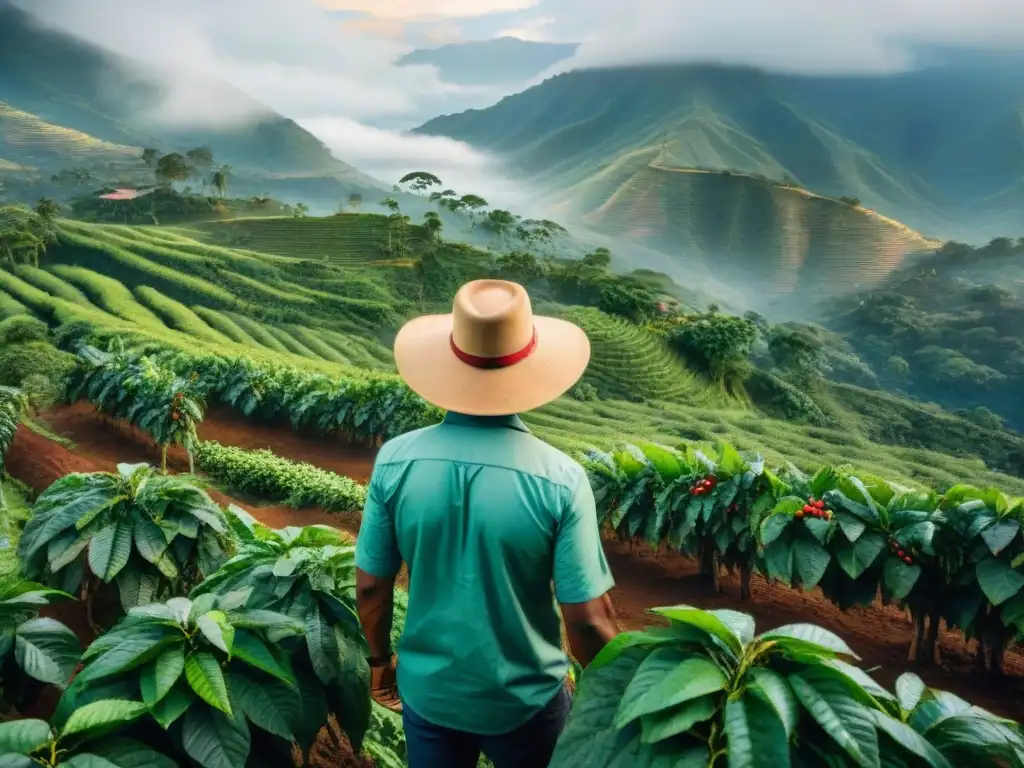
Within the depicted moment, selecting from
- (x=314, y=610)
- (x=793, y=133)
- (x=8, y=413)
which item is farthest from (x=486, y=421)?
(x=793, y=133)

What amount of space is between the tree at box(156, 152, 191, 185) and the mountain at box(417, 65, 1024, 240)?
399 cm

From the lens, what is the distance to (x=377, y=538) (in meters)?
1.31

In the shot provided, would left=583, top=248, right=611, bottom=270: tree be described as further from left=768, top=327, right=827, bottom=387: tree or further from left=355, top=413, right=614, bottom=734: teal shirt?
left=355, top=413, right=614, bottom=734: teal shirt

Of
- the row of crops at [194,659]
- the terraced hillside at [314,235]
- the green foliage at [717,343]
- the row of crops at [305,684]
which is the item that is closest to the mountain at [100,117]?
the terraced hillside at [314,235]

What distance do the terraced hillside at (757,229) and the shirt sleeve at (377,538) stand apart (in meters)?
11.2

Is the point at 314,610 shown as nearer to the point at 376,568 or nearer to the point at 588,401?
the point at 376,568

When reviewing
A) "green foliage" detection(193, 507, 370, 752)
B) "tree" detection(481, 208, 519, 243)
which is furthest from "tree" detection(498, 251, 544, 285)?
"green foliage" detection(193, 507, 370, 752)

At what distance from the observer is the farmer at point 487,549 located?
3.90ft

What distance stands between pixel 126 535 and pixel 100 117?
942 cm

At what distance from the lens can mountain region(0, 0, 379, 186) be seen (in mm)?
8203

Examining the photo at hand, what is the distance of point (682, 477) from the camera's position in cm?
372

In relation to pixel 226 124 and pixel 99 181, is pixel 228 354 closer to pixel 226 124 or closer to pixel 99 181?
pixel 99 181

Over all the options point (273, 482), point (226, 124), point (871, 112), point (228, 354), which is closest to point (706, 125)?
point (871, 112)

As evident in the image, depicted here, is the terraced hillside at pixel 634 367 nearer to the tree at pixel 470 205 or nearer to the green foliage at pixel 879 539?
the tree at pixel 470 205
